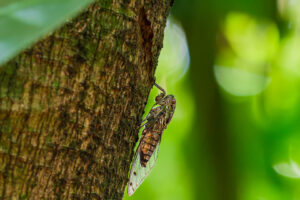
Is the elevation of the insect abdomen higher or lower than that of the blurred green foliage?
lower

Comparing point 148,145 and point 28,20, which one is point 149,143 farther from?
point 28,20

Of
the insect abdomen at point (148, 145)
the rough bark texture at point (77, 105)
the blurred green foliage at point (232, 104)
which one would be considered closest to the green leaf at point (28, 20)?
the rough bark texture at point (77, 105)

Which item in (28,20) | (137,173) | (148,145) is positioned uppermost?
(148,145)

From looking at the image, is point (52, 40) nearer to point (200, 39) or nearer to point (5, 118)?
point (5, 118)

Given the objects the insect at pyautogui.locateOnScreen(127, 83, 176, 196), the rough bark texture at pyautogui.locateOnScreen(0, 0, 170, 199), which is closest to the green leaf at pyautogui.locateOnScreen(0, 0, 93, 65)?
the rough bark texture at pyautogui.locateOnScreen(0, 0, 170, 199)

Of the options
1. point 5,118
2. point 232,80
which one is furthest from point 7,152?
point 232,80

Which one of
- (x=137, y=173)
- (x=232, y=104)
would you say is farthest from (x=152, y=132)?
(x=232, y=104)

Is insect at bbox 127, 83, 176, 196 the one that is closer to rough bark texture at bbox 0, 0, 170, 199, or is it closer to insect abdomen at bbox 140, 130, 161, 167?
insect abdomen at bbox 140, 130, 161, 167

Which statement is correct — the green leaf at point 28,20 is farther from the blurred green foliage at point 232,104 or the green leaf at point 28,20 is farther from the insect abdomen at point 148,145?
the blurred green foliage at point 232,104
